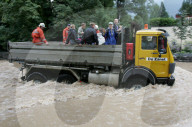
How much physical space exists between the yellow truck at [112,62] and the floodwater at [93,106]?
0.32m

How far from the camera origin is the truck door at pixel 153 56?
296 inches

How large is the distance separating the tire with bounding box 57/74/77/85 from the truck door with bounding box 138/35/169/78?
2.66m

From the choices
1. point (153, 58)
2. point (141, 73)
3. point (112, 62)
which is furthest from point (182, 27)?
point (112, 62)

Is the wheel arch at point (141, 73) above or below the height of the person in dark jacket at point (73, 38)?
below

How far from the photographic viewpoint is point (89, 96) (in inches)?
304

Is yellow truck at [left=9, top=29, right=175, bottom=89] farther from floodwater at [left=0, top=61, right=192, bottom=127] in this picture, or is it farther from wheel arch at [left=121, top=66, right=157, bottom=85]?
floodwater at [left=0, top=61, right=192, bottom=127]

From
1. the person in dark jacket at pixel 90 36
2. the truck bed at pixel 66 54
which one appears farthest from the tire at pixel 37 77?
the person in dark jacket at pixel 90 36

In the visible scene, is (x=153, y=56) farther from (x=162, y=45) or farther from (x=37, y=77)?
(x=37, y=77)

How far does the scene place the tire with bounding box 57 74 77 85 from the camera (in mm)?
8531

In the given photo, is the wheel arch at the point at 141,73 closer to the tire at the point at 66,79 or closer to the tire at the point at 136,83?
the tire at the point at 136,83

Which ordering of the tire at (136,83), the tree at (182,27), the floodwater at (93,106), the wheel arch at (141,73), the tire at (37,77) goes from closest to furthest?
the floodwater at (93,106) < the wheel arch at (141,73) < the tire at (136,83) < the tire at (37,77) < the tree at (182,27)

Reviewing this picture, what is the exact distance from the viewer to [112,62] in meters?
7.66

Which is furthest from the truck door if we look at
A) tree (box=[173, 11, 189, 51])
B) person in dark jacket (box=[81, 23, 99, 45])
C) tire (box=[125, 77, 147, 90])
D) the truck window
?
tree (box=[173, 11, 189, 51])

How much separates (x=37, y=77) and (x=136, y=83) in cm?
389
